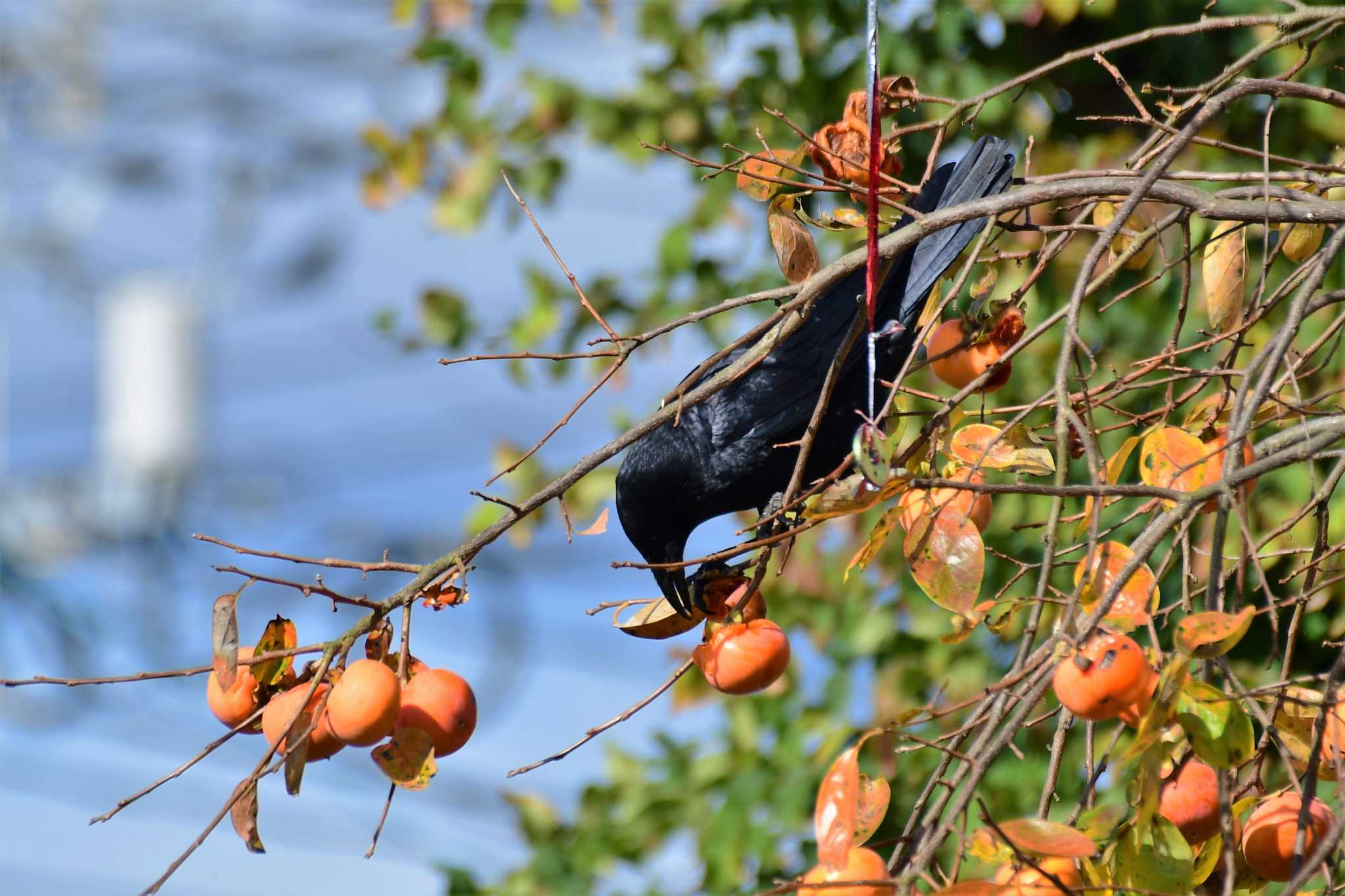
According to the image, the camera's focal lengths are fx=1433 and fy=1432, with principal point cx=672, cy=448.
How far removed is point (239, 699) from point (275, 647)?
5cm

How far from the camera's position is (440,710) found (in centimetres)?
119

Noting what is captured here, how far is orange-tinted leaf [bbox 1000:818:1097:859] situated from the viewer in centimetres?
92

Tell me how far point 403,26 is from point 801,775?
1.81 m

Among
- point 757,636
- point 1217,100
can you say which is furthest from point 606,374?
point 1217,100

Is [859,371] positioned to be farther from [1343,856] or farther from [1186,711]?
[1186,711]

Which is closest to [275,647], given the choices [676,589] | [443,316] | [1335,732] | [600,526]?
[600,526]

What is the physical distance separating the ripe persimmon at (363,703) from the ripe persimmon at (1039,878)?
479mm

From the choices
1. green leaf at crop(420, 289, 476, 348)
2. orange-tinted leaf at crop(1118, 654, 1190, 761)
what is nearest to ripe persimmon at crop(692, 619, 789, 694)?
orange-tinted leaf at crop(1118, 654, 1190, 761)

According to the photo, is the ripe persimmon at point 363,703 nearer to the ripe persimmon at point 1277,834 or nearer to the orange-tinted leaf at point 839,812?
the orange-tinted leaf at point 839,812

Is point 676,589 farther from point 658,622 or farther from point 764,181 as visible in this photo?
point 764,181

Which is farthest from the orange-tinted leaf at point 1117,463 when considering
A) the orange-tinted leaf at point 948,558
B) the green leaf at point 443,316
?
the green leaf at point 443,316

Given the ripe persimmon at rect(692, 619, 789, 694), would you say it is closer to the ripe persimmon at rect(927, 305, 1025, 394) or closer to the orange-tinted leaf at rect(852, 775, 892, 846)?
the orange-tinted leaf at rect(852, 775, 892, 846)

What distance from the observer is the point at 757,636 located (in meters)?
1.29

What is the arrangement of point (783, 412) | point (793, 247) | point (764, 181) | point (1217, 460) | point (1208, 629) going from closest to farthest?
point (1208, 629) < point (1217, 460) < point (793, 247) < point (764, 181) < point (783, 412)
